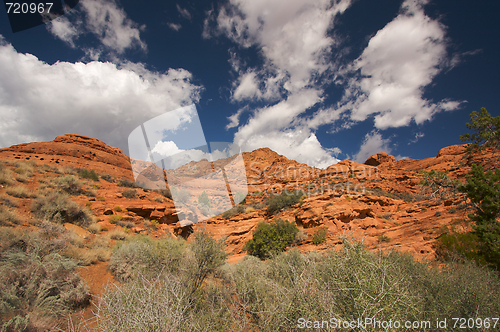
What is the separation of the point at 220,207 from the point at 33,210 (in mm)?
15129

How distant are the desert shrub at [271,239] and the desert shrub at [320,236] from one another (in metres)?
1.18

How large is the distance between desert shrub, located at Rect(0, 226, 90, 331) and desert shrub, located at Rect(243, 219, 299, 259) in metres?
7.76

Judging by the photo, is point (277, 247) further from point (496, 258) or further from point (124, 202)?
point (124, 202)

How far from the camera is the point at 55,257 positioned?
4473mm

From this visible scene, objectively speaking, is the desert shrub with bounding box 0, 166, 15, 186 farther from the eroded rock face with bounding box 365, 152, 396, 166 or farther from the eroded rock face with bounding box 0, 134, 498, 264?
the eroded rock face with bounding box 365, 152, 396, 166

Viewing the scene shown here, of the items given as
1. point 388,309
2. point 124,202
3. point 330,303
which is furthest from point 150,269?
point 124,202

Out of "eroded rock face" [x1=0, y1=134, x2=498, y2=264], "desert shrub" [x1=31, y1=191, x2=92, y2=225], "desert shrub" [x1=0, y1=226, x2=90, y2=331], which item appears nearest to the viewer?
"desert shrub" [x1=0, y1=226, x2=90, y2=331]

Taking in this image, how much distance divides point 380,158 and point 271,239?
51.1m

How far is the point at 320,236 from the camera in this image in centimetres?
998

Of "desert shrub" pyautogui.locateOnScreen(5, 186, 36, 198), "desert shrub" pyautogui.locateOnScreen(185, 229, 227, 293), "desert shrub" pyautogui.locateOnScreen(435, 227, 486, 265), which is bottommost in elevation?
"desert shrub" pyautogui.locateOnScreen(435, 227, 486, 265)

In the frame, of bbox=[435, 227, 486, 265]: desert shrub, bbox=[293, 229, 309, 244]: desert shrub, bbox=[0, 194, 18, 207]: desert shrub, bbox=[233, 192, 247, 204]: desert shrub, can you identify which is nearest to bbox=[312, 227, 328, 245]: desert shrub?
bbox=[293, 229, 309, 244]: desert shrub

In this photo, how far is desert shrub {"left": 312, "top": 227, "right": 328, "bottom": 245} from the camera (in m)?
9.89

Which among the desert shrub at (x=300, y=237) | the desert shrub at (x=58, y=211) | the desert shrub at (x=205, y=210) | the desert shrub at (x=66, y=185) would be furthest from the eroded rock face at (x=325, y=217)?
the desert shrub at (x=205, y=210)

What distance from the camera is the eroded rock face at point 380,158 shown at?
4775cm
